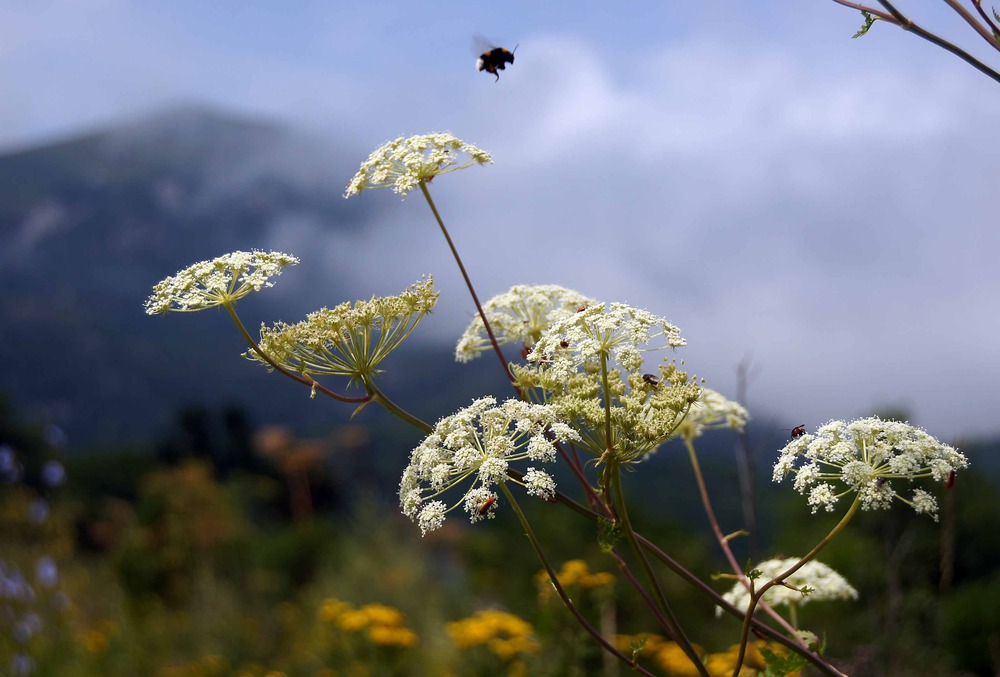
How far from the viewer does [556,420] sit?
2.22 m

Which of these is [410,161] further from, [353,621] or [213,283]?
[353,621]

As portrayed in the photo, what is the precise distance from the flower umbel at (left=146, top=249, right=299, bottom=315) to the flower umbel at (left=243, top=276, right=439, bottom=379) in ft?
0.71

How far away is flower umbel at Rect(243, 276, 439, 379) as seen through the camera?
2.48m

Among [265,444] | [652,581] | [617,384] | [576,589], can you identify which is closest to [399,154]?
[617,384]

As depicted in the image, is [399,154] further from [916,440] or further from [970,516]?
[970,516]

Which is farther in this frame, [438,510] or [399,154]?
[399,154]

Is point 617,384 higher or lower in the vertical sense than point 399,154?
lower

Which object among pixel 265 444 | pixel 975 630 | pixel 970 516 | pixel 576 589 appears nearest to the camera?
pixel 576 589

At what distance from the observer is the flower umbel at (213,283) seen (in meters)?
2.68

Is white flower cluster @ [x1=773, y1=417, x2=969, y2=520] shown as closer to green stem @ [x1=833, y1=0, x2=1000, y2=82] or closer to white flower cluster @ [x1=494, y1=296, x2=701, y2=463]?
white flower cluster @ [x1=494, y1=296, x2=701, y2=463]

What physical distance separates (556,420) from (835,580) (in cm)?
184

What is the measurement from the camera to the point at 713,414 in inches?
131

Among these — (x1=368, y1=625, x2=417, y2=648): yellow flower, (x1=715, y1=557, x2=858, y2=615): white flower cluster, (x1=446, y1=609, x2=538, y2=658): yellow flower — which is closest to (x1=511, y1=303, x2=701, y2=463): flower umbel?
(x1=715, y1=557, x2=858, y2=615): white flower cluster

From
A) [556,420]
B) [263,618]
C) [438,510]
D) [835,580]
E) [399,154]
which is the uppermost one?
[399,154]
